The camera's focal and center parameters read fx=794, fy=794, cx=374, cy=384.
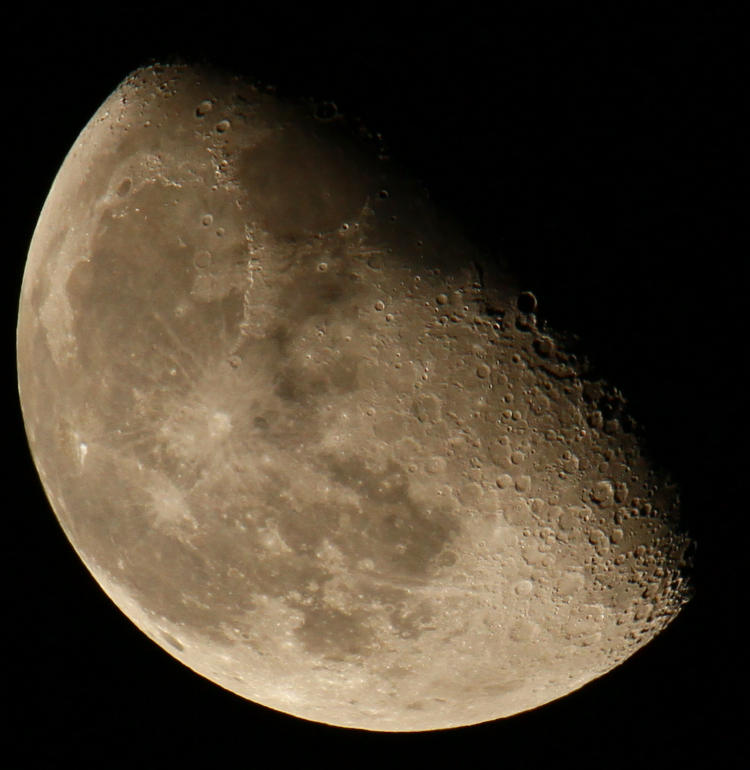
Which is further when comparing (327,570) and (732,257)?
(327,570)

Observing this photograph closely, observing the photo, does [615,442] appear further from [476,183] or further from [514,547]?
[476,183]

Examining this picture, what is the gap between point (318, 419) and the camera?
2678mm

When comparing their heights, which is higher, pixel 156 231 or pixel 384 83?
pixel 384 83

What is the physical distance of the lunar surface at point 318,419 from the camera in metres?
2.61

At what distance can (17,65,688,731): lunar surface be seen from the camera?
8.56 feet

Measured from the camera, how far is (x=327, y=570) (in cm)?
288

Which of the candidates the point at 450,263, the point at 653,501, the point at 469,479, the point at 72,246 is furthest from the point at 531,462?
the point at 72,246

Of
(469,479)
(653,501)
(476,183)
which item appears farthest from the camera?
(653,501)

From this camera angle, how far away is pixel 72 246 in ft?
10.1

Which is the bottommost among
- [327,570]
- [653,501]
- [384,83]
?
[327,570]

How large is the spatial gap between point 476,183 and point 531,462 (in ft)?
3.12

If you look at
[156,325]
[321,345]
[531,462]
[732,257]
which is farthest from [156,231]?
[732,257]

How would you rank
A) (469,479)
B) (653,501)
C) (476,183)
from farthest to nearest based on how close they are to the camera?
(653,501)
(469,479)
(476,183)

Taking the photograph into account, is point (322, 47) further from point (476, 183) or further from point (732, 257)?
point (732, 257)
